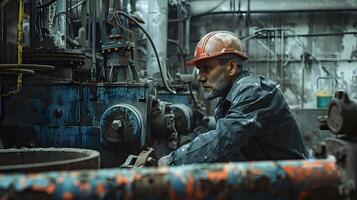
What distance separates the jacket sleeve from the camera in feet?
7.07

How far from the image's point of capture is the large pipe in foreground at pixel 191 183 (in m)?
0.98

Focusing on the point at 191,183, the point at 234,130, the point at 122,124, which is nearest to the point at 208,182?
the point at 191,183

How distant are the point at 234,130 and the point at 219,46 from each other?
2.09 ft

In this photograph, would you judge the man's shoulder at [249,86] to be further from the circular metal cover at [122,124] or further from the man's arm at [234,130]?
the circular metal cover at [122,124]

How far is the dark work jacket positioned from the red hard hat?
223mm

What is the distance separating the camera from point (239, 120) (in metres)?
2.15

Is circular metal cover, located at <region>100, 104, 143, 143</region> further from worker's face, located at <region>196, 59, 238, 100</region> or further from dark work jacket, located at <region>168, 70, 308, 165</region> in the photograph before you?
dark work jacket, located at <region>168, 70, 308, 165</region>

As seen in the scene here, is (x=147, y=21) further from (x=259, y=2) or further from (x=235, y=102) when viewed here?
(x=235, y=102)

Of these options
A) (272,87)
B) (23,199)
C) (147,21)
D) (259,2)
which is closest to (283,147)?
(272,87)

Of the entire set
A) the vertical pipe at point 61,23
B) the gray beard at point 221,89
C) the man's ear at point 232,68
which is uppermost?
the vertical pipe at point 61,23

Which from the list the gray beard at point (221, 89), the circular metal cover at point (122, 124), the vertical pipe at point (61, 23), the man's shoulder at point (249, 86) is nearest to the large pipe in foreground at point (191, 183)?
the man's shoulder at point (249, 86)

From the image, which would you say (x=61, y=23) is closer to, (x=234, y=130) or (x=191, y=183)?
(x=234, y=130)

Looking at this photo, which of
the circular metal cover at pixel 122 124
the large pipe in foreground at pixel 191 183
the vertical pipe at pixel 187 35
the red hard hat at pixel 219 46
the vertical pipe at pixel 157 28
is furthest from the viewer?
the vertical pipe at pixel 187 35

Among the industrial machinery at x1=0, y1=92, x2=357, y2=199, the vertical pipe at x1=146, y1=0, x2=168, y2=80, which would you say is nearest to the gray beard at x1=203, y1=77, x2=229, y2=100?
the industrial machinery at x1=0, y1=92, x2=357, y2=199
